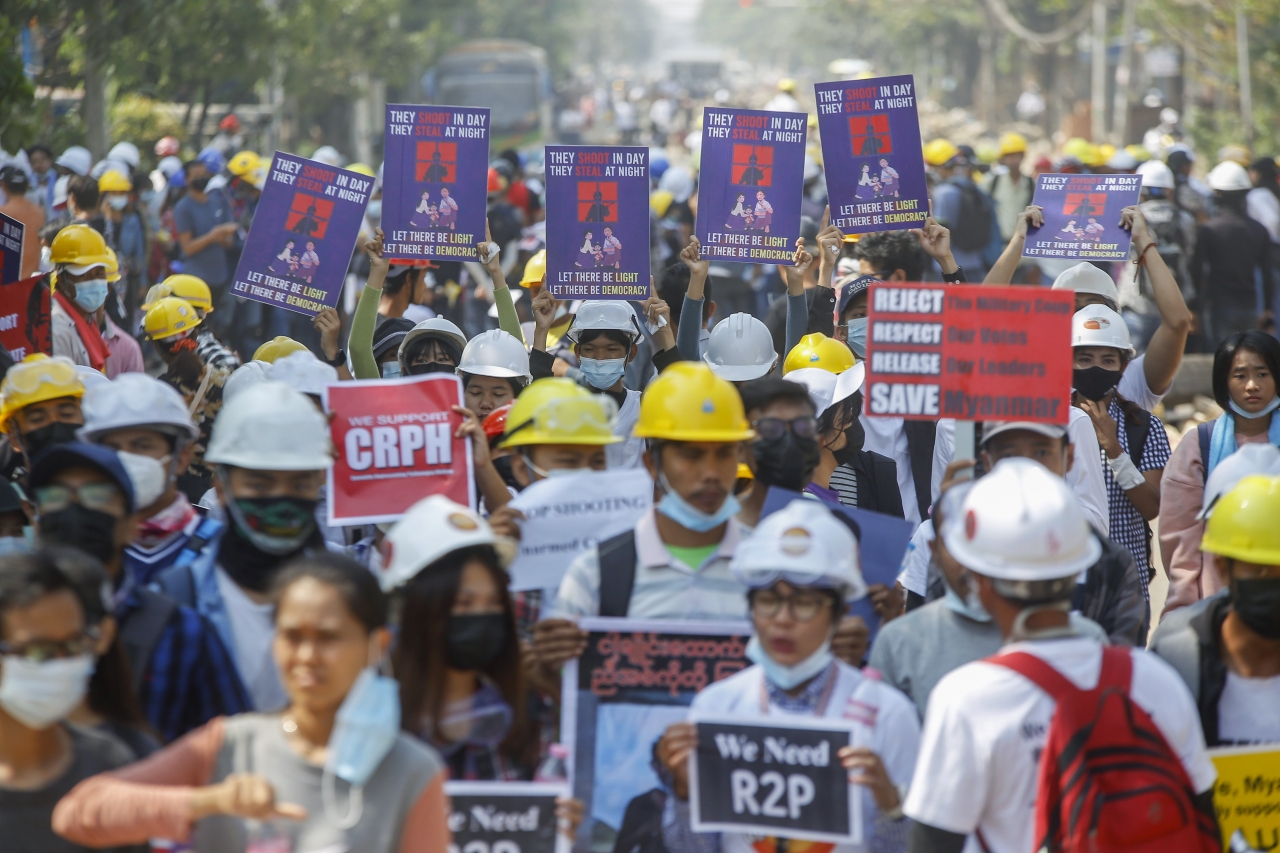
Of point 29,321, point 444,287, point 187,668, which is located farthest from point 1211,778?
point 444,287

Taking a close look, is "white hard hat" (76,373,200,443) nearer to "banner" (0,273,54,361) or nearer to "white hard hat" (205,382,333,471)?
"white hard hat" (205,382,333,471)

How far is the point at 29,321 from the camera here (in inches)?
278

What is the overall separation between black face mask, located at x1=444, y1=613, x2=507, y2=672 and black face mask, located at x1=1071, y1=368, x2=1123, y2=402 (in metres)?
3.41

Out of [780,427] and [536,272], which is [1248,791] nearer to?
[780,427]

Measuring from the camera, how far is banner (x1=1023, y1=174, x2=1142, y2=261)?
297 inches

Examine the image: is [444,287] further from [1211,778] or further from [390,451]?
[1211,778]

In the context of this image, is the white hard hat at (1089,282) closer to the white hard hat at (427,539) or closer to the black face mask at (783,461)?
the black face mask at (783,461)

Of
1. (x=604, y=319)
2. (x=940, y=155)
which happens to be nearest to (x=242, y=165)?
(x=940, y=155)

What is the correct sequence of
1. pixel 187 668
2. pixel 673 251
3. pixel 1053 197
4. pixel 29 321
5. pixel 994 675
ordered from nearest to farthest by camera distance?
pixel 994 675 < pixel 187 668 < pixel 29 321 < pixel 1053 197 < pixel 673 251

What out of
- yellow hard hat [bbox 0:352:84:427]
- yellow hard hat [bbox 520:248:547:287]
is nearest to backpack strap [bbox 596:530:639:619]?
yellow hard hat [bbox 0:352:84:427]

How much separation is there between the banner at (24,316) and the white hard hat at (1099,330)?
4414mm

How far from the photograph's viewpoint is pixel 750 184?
7773mm

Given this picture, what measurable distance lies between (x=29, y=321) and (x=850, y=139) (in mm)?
3880

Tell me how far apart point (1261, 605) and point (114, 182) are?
13.2 meters
